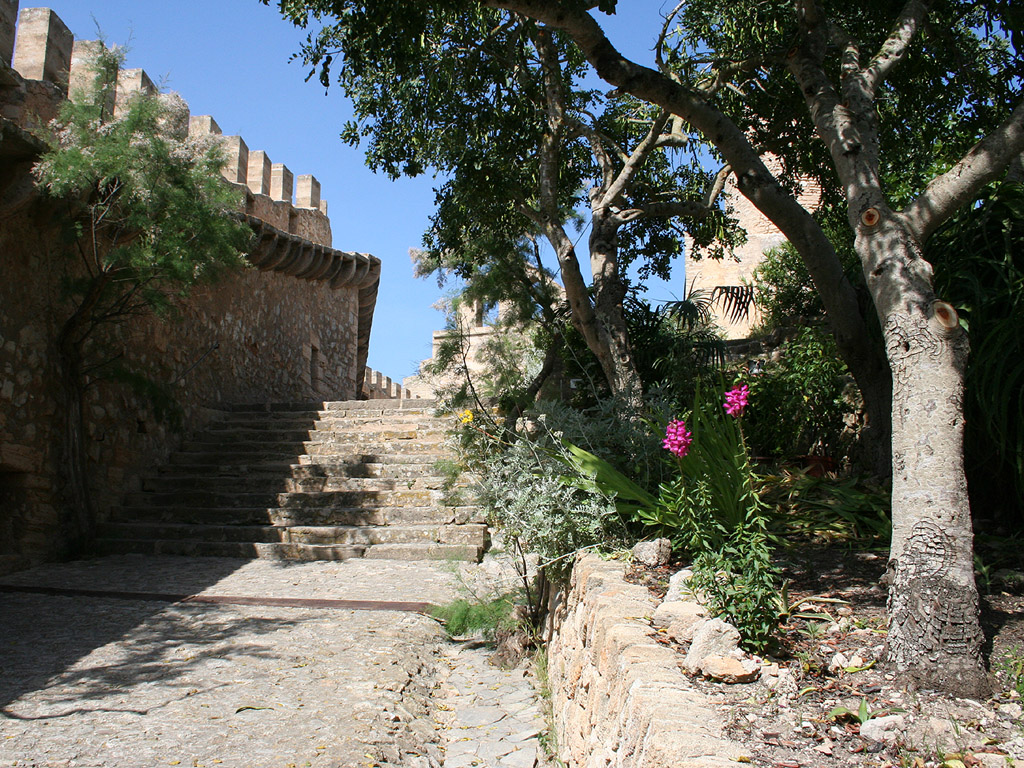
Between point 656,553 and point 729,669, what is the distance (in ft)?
3.95

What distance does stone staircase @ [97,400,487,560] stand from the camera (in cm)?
723

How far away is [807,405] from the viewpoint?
5.93m

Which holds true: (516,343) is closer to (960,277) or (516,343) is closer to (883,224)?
(960,277)

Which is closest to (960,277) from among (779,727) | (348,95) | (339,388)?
(779,727)

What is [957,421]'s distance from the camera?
7.54 feet

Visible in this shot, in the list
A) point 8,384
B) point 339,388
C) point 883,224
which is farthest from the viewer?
point 339,388

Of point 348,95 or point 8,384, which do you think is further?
point 348,95

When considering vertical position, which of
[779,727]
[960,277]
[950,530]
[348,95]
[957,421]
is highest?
[348,95]

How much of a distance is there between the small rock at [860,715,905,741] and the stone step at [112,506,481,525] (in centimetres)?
561

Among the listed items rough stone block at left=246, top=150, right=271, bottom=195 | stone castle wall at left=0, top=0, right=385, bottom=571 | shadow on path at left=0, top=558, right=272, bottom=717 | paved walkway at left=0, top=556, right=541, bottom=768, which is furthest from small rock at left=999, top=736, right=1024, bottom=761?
rough stone block at left=246, top=150, right=271, bottom=195

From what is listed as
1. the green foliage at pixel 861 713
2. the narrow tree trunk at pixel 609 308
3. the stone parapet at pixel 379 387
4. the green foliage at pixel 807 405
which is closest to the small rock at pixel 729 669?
the green foliage at pixel 861 713

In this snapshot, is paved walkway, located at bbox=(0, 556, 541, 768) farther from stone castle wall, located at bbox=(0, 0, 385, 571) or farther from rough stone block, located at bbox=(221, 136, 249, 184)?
rough stone block, located at bbox=(221, 136, 249, 184)

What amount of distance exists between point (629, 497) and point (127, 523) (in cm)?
630

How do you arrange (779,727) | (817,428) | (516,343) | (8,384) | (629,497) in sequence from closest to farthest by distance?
(779,727)
(629,497)
(817,428)
(8,384)
(516,343)
